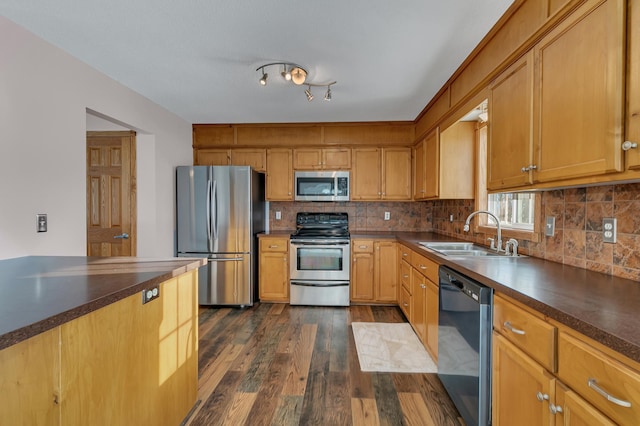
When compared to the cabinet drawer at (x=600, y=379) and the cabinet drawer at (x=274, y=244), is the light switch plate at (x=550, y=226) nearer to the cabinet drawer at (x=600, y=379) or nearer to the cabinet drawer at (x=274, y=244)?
the cabinet drawer at (x=600, y=379)

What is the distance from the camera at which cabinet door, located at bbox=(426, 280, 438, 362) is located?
2162mm

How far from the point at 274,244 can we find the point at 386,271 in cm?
146

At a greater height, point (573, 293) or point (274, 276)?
point (573, 293)

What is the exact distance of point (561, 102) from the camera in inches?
50.6

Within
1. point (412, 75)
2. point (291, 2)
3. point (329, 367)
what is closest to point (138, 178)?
point (291, 2)

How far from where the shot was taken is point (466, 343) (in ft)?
5.19

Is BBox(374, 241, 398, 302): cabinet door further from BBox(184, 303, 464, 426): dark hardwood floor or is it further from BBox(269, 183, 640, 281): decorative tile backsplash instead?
BBox(269, 183, 640, 281): decorative tile backsplash

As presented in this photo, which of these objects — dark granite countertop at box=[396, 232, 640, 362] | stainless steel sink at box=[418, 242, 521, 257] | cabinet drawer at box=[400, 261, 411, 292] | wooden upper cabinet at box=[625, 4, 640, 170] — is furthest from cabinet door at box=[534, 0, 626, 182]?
cabinet drawer at box=[400, 261, 411, 292]

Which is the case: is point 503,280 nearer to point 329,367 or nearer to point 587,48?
point 587,48

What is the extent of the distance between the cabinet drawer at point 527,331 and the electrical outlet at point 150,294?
1.58 m

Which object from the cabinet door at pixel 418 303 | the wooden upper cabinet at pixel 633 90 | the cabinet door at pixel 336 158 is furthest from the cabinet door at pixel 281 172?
the wooden upper cabinet at pixel 633 90

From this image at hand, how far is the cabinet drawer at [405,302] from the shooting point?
9.75ft

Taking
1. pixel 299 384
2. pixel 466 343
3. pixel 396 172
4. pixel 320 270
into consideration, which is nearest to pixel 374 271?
pixel 320 270

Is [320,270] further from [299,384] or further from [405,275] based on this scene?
[299,384]
